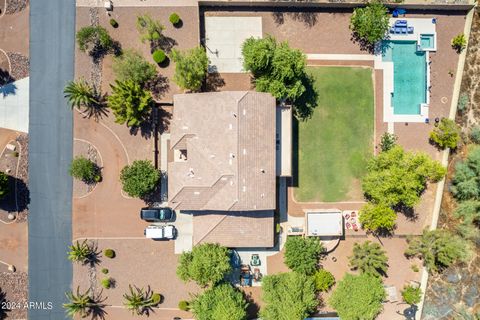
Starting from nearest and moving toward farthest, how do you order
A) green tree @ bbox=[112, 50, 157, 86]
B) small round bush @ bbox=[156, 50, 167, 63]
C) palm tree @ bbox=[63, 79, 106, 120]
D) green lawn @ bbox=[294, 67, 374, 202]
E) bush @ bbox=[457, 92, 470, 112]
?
green tree @ bbox=[112, 50, 157, 86], palm tree @ bbox=[63, 79, 106, 120], small round bush @ bbox=[156, 50, 167, 63], bush @ bbox=[457, 92, 470, 112], green lawn @ bbox=[294, 67, 374, 202]

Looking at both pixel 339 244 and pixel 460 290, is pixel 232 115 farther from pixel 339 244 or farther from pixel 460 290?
pixel 460 290

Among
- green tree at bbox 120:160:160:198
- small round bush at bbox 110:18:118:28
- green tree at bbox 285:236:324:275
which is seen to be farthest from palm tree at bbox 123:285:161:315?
small round bush at bbox 110:18:118:28

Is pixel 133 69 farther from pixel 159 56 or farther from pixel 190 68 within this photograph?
pixel 190 68

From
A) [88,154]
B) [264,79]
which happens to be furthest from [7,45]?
[264,79]

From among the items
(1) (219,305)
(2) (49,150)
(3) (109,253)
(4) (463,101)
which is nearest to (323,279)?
(1) (219,305)

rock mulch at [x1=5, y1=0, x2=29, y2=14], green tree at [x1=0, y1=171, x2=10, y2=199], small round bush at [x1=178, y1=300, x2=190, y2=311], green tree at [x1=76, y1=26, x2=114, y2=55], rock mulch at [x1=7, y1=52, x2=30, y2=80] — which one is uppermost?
rock mulch at [x1=5, y1=0, x2=29, y2=14]

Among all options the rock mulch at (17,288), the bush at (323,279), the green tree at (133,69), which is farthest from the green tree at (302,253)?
the rock mulch at (17,288)

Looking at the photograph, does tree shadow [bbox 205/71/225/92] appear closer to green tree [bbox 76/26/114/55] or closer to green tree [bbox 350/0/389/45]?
green tree [bbox 76/26/114/55]
